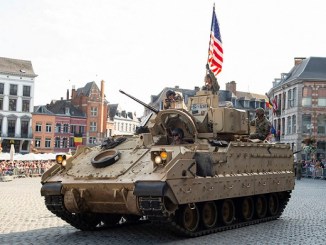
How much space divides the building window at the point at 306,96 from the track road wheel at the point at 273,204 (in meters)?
42.0

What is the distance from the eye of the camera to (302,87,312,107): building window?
5553cm

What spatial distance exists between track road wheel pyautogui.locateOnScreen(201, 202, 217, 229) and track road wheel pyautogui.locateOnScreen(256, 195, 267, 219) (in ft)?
8.11

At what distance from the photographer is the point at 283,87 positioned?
199 ft

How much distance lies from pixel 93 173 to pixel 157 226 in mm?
2359

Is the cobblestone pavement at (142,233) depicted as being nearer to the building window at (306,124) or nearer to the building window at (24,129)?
the building window at (306,124)

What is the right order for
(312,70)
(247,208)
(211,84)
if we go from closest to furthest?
(247,208) < (211,84) < (312,70)

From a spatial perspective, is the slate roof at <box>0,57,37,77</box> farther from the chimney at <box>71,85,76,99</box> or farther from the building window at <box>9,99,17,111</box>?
the chimney at <box>71,85,76,99</box>

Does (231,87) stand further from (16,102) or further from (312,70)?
(16,102)

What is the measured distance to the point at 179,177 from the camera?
34.7 ft

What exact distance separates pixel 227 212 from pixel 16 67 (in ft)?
204

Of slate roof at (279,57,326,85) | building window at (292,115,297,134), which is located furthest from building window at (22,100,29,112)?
building window at (292,115,297,134)

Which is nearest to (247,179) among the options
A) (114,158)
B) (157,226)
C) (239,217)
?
(239,217)

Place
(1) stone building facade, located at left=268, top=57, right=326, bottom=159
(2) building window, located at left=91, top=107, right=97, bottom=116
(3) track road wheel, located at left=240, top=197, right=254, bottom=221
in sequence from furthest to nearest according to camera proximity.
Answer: (2) building window, located at left=91, top=107, right=97, bottom=116, (1) stone building facade, located at left=268, top=57, right=326, bottom=159, (3) track road wheel, located at left=240, top=197, right=254, bottom=221

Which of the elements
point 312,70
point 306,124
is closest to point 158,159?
point 306,124
